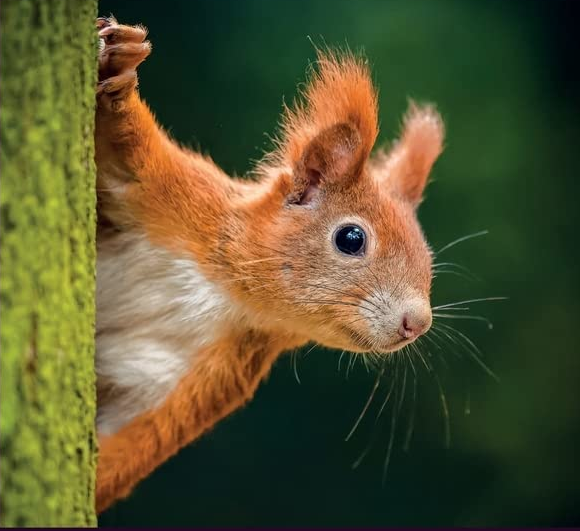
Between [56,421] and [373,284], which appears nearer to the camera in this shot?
[56,421]

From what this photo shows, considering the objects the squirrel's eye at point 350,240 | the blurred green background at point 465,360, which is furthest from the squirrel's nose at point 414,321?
the blurred green background at point 465,360

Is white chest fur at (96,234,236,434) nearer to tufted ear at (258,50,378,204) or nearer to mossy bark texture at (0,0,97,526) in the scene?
tufted ear at (258,50,378,204)

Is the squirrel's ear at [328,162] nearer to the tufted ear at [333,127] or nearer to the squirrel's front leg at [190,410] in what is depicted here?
the tufted ear at [333,127]

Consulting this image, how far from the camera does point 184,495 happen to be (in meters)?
2.41

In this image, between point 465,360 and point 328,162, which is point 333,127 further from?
point 465,360

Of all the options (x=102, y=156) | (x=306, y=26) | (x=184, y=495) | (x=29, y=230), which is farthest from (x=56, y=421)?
(x=184, y=495)

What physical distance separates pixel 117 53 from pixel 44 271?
44 cm

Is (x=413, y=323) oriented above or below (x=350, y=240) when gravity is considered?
below

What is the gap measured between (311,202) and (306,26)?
2.93 ft

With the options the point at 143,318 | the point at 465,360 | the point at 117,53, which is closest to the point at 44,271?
the point at 117,53

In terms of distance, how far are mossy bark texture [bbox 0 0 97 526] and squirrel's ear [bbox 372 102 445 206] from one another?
732 mm

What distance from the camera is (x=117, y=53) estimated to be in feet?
3.72

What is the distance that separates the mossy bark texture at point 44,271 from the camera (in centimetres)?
76

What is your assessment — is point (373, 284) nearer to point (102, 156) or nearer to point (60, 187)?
point (102, 156)
